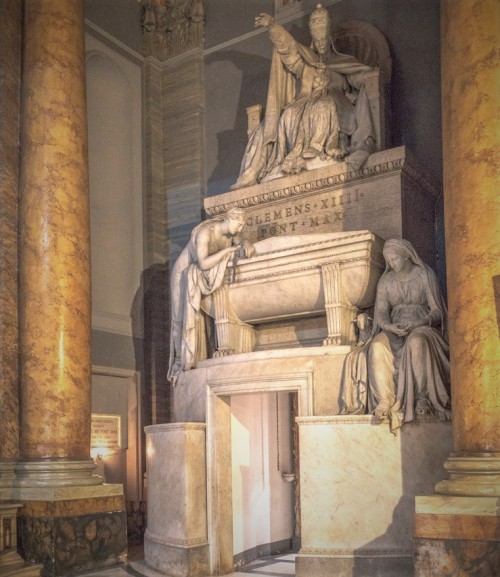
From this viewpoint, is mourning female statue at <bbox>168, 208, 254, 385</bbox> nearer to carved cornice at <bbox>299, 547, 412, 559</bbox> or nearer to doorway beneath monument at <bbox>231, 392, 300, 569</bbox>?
doorway beneath monument at <bbox>231, 392, 300, 569</bbox>

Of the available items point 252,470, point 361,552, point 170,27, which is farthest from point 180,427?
point 170,27

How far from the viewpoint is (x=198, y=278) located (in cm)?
908

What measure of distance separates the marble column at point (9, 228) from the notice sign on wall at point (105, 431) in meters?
2.17

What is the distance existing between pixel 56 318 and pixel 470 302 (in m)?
4.35

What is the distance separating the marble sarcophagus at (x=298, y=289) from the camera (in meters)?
8.22

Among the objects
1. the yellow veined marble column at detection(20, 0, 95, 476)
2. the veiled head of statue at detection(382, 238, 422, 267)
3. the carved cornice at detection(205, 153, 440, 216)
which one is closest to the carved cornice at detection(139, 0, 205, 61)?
the yellow veined marble column at detection(20, 0, 95, 476)

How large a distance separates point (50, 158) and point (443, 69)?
166 inches

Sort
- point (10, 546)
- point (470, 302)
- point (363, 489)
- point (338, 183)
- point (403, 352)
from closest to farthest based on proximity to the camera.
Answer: point (470, 302) → point (363, 489) → point (403, 352) → point (10, 546) → point (338, 183)

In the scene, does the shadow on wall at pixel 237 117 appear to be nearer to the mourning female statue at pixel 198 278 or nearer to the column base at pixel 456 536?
the mourning female statue at pixel 198 278

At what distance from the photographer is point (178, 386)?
356 inches

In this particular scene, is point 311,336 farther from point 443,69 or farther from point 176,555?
point 443,69

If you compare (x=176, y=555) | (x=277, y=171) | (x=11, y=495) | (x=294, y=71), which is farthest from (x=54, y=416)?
(x=294, y=71)

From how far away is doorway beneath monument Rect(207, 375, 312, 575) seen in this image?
8.34 meters

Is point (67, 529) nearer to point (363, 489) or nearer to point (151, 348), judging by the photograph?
point (363, 489)
